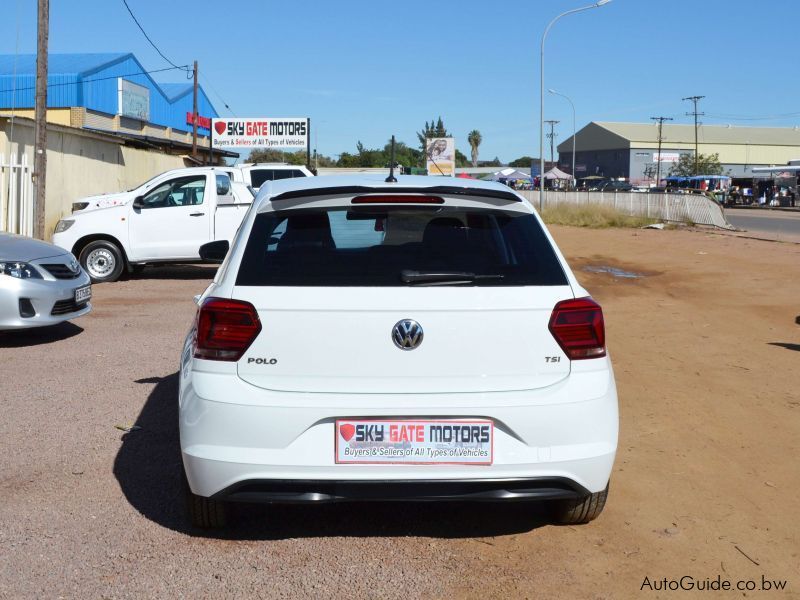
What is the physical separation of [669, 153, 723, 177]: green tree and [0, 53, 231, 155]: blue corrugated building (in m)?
67.0

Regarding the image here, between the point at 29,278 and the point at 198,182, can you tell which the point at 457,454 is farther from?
the point at 198,182

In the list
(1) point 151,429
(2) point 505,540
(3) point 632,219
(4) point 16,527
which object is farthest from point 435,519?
(3) point 632,219

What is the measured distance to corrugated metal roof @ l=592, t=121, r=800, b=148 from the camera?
125 metres

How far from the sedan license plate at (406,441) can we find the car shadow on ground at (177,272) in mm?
13666

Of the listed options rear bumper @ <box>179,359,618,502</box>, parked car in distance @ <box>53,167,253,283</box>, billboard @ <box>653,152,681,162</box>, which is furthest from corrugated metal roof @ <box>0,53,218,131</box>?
billboard @ <box>653,152,681,162</box>

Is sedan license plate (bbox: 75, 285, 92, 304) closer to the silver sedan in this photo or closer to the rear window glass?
the silver sedan

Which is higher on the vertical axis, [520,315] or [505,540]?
[520,315]

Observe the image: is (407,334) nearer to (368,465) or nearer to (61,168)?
(368,465)

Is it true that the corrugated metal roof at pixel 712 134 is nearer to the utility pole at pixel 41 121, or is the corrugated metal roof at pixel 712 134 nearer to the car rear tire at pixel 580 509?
the utility pole at pixel 41 121

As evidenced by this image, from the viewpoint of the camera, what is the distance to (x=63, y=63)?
46.2 metres

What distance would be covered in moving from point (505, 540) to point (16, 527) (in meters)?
2.27

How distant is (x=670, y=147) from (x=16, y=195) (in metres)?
115

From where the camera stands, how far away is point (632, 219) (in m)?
36.8

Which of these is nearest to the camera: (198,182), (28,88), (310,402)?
(310,402)
